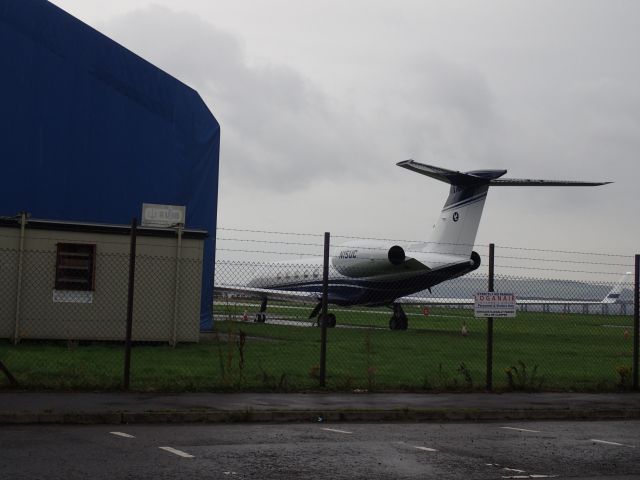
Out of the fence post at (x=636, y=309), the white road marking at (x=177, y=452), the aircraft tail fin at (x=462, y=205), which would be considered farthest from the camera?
the aircraft tail fin at (x=462, y=205)

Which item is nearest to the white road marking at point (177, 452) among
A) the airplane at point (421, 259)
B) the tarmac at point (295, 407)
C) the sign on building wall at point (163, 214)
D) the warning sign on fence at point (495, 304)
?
the tarmac at point (295, 407)

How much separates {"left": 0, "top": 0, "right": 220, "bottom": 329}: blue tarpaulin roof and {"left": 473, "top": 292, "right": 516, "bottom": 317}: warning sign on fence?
1863cm

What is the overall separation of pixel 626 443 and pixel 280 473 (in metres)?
4.52

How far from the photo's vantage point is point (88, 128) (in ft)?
104

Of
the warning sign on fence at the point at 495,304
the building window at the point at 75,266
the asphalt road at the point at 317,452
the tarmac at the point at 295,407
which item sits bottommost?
the asphalt road at the point at 317,452

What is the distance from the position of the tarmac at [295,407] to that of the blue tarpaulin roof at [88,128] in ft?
61.4

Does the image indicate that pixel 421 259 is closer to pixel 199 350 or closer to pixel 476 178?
pixel 476 178

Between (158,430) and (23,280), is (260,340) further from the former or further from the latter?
(158,430)

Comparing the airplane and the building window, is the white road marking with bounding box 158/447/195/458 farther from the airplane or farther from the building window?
the airplane

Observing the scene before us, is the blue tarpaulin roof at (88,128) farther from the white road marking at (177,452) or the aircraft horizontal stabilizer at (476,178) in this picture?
the white road marking at (177,452)

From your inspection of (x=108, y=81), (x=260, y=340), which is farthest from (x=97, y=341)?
(x=108, y=81)

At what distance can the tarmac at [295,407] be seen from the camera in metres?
11.1

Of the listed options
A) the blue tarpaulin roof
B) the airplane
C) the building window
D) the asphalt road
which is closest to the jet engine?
the airplane

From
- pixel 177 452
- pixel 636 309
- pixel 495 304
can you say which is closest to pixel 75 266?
pixel 495 304
